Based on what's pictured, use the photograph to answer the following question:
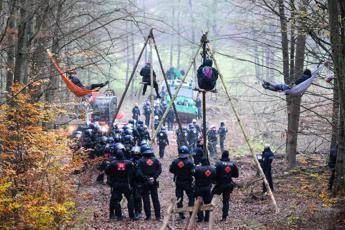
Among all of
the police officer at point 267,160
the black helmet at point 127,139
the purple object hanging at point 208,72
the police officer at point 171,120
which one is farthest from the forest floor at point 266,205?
the police officer at point 171,120

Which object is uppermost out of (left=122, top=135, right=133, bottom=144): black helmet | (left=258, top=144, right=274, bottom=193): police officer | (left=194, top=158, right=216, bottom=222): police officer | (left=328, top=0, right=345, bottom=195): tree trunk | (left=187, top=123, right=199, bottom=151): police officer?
(left=328, top=0, right=345, bottom=195): tree trunk

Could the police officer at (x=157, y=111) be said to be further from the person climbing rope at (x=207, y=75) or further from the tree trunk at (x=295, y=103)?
the person climbing rope at (x=207, y=75)

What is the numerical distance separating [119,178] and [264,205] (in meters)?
4.67

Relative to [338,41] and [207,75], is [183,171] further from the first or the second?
[338,41]

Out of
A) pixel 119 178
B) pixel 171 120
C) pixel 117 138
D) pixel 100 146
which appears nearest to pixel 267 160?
pixel 119 178

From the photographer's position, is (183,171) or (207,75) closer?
(183,171)

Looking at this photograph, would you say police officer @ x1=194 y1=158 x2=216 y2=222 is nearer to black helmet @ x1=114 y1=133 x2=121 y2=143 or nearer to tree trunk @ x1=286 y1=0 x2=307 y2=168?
black helmet @ x1=114 y1=133 x2=121 y2=143

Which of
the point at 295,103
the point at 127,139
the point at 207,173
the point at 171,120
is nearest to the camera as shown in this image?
the point at 207,173

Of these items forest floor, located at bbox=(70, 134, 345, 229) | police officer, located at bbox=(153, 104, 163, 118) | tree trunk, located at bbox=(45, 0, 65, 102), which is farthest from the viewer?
police officer, located at bbox=(153, 104, 163, 118)

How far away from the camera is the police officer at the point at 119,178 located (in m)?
11.9

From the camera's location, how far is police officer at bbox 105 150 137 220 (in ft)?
38.9

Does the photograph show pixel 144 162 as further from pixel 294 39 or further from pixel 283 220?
pixel 294 39

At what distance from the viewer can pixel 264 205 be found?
13828 millimetres

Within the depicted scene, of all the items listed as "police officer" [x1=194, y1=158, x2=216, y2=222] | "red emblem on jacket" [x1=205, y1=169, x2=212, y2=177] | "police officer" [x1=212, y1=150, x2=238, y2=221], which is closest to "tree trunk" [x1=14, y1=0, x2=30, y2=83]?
"police officer" [x1=194, y1=158, x2=216, y2=222]
